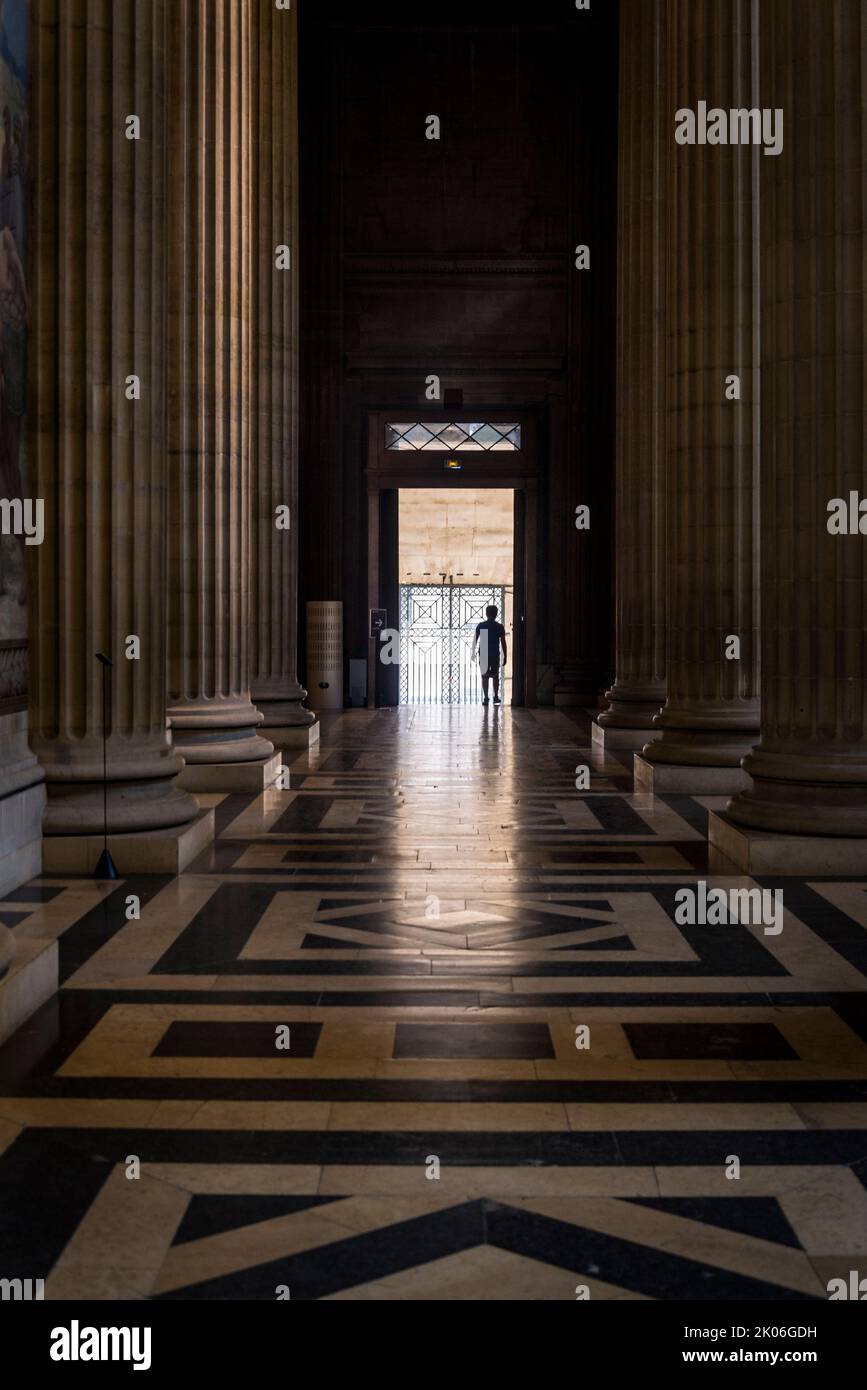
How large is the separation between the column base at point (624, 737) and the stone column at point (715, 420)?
370cm

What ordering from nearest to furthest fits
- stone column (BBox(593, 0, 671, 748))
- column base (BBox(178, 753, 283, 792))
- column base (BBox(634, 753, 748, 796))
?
column base (BBox(634, 753, 748, 796)) < column base (BBox(178, 753, 283, 792)) < stone column (BBox(593, 0, 671, 748))

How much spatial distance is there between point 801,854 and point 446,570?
23668mm

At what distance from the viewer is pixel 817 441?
8727 mm

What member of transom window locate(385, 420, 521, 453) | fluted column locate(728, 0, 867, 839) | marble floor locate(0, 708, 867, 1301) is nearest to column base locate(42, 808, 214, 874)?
marble floor locate(0, 708, 867, 1301)

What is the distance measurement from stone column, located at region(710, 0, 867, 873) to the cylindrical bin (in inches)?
605

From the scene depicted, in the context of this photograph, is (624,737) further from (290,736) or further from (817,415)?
(817,415)

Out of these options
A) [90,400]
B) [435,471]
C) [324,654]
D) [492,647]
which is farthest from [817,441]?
[435,471]

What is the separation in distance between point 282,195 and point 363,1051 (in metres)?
14.3

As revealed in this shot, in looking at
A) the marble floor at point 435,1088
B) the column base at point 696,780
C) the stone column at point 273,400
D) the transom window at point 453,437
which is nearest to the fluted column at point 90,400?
the marble floor at point 435,1088

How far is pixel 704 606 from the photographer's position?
12.7 metres

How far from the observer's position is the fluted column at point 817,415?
8633mm

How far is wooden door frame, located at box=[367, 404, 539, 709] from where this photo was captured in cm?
2589

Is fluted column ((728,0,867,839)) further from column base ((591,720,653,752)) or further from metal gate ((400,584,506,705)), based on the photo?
metal gate ((400,584,506,705))

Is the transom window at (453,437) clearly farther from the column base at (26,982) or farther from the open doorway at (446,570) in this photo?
the column base at (26,982)
